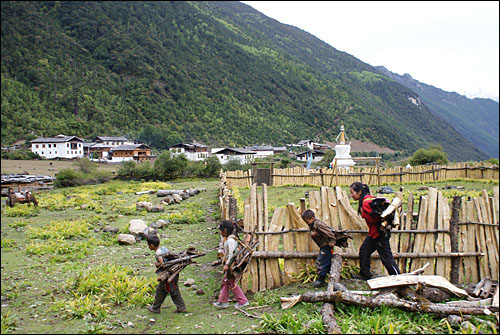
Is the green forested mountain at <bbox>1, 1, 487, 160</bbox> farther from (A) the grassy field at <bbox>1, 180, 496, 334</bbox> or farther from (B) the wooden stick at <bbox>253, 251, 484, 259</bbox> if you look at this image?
(B) the wooden stick at <bbox>253, 251, 484, 259</bbox>

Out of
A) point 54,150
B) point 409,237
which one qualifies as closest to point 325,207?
point 409,237

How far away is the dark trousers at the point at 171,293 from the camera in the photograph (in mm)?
5039

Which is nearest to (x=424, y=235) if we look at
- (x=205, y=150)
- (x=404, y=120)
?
(x=205, y=150)

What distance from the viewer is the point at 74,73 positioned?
77.7 m

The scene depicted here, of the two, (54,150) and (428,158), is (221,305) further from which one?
(54,150)

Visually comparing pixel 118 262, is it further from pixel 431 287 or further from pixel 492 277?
pixel 492 277

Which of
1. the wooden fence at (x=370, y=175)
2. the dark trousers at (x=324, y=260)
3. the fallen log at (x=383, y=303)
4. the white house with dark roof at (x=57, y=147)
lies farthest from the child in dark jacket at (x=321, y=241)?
the white house with dark roof at (x=57, y=147)

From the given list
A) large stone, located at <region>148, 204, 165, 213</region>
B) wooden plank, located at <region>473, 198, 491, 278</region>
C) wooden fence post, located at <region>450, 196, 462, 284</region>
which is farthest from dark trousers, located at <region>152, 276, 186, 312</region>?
large stone, located at <region>148, 204, 165, 213</region>

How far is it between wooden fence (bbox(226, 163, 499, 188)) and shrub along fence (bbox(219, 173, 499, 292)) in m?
14.5

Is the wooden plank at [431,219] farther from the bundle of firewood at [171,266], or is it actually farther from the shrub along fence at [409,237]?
the bundle of firewood at [171,266]

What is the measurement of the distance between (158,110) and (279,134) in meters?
27.9

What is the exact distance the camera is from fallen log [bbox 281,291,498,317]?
14.1 feet

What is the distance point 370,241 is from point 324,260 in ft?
2.43

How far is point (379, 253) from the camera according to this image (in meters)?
5.43
